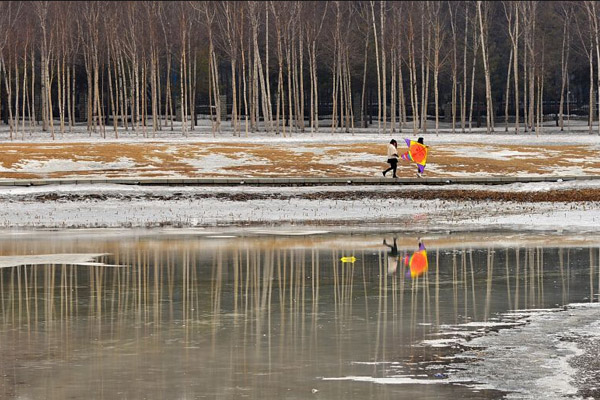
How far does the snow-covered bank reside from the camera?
88.3 ft

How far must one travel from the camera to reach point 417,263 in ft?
61.0

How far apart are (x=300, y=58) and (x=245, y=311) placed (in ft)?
183

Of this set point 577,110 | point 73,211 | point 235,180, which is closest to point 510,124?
point 577,110

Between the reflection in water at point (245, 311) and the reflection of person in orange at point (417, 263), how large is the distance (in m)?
0.13

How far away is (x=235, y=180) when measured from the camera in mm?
34625

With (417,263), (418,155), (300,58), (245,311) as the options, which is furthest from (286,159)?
(245,311)

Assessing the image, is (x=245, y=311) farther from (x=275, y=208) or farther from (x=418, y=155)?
(x=418, y=155)

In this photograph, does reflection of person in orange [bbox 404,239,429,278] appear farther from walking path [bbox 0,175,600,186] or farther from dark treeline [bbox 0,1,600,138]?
dark treeline [bbox 0,1,600,138]

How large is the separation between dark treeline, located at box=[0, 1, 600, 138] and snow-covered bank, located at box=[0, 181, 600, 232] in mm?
29844

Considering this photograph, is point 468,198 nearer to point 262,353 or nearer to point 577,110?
point 262,353

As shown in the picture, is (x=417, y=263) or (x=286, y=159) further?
(x=286, y=159)

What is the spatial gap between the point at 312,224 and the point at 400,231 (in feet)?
9.18

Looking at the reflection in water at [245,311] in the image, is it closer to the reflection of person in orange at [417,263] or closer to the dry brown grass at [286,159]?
the reflection of person in orange at [417,263]

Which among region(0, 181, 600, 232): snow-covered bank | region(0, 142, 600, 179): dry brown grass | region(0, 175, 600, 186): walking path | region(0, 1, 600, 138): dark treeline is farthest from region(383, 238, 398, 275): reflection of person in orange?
region(0, 1, 600, 138): dark treeline
